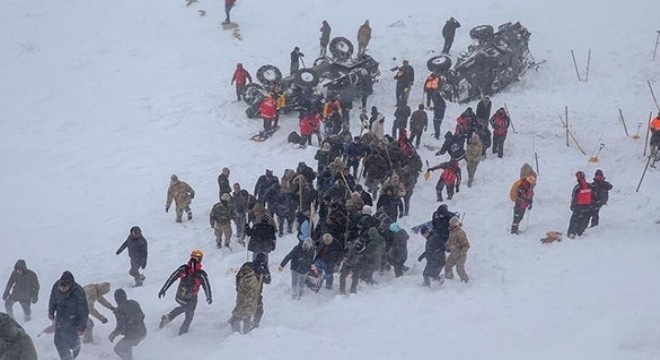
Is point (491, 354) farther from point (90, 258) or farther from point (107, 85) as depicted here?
point (107, 85)

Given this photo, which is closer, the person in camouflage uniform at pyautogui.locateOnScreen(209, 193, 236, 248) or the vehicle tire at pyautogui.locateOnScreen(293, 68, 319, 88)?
the person in camouflage uniform at pyautogui.locateOnScreen(209, 193, 236, 248)

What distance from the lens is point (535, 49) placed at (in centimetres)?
2598

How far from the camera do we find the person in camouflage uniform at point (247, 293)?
11508mm

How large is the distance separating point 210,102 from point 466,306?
13.4 metres

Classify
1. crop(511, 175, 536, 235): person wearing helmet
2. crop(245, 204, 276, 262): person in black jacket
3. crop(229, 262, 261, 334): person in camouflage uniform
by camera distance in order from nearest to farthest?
crop(229, 262, 261, 334): person in camouflage uniform → crop(245, 204, 276, 262): person in black jacket → crop(511, 175, 536, 235): person wearing helmet

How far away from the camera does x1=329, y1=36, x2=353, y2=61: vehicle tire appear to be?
81.2 feet

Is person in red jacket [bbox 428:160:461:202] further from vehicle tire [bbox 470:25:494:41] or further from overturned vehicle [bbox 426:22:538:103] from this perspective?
vehicle tire [bbox 470:25:494:41]

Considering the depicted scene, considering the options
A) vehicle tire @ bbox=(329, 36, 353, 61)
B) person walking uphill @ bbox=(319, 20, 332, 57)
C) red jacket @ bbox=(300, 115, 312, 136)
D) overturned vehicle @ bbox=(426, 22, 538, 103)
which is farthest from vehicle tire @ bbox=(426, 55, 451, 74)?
red jacket @ bbox=(300, 115, 312, 136)

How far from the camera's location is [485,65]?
22.4 m

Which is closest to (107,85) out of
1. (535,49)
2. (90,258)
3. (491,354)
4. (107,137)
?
(107,137)

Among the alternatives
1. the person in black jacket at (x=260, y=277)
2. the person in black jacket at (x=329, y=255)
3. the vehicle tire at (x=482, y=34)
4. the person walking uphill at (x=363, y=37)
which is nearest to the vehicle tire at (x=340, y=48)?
the person walking uphill at (x=363, y=37)

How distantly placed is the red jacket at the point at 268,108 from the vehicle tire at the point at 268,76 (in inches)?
83.8

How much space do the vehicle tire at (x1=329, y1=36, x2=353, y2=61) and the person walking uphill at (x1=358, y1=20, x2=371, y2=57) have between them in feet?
1.44

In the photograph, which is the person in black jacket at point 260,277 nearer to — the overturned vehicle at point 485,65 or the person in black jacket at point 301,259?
the person in black jacket at point 301,259
